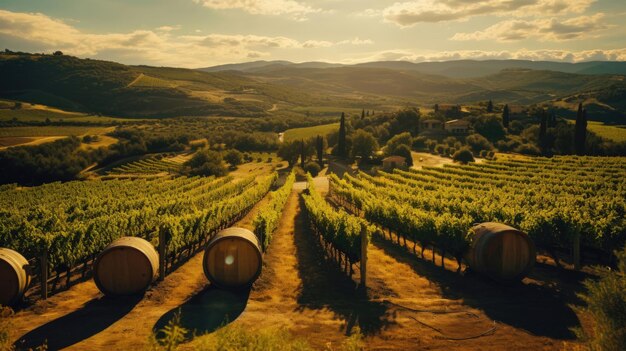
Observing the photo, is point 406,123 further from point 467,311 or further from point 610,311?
point 610,311

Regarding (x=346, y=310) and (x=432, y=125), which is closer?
(x=346, y=310)

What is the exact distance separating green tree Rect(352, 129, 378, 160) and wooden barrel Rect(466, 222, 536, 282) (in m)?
80.5

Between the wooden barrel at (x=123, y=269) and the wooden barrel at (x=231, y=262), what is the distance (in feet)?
7.10

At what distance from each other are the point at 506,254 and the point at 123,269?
14436 mm

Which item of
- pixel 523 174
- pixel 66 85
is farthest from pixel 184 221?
pixel 66 85

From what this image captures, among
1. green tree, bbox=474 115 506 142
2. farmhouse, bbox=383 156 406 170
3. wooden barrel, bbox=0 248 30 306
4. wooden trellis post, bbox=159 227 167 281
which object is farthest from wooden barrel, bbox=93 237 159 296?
green tree, bbox=474 115 506 142

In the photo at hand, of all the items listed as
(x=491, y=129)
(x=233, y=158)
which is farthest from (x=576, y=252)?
(x=491, y=129)

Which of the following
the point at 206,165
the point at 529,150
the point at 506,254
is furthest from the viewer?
the point at 529,150

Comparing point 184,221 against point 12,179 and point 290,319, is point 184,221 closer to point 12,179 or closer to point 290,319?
point 290,319

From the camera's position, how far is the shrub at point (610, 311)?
603 cm

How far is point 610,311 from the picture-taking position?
6.33 metres

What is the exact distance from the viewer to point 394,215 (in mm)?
22719

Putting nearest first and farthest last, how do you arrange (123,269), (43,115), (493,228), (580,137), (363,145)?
(123,269) → (493,228) → (580,137) → (363,145) → (43,115)

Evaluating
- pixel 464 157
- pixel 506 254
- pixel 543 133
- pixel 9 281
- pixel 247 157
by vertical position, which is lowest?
pixel 247 157
